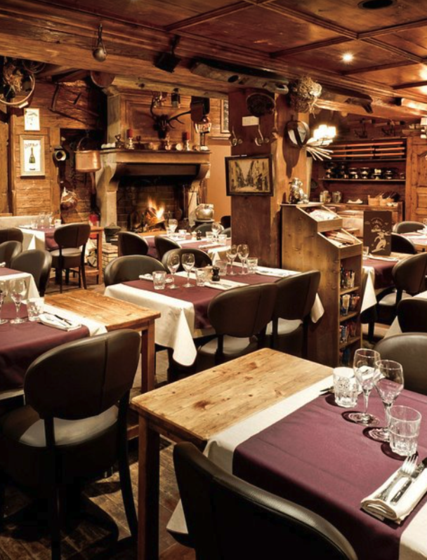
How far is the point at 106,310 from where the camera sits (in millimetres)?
3100

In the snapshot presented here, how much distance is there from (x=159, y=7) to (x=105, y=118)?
6171 millimetres

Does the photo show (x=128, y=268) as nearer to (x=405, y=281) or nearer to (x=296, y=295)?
(x=296, y=295)

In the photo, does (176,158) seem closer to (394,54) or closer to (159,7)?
(394,54)

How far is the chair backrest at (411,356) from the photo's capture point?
216 cm

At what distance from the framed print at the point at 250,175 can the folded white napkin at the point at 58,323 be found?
2504 millimetres

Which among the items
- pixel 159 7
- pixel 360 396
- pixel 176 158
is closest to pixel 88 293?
pixel 159 7

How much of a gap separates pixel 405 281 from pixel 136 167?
5.60 metres

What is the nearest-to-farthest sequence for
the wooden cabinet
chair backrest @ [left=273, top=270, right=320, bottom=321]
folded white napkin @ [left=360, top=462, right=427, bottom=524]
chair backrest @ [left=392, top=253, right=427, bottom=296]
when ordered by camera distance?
folded white napkin @ [left=360, top=462, right=427, bottom=524], chair backrest @ [left=273, top=270, right=320, bottom=321], the wooden cabinet, chair backrest @ [left=392, top=253, right=427, bottom=296]

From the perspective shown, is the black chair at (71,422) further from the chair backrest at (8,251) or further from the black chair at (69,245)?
Answer: the black chair at (69,245)

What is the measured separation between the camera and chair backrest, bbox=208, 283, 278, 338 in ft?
10.4

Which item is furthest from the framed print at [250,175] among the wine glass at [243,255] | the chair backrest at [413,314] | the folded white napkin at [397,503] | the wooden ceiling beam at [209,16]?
the folded white napkin at [397,503]

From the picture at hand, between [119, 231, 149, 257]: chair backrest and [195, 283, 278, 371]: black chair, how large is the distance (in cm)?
279

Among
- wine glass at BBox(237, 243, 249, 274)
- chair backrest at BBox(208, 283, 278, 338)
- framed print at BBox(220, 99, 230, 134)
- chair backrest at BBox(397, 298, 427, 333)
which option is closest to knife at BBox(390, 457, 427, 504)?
chair backrest at BBox(397, 298, 427, 333)

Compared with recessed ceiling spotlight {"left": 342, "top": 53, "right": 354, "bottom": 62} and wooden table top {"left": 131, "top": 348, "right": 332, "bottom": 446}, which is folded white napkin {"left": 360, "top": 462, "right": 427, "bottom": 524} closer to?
wooden table top {"left": 131, "top": 348, "right": 332, "bottom": 446}
